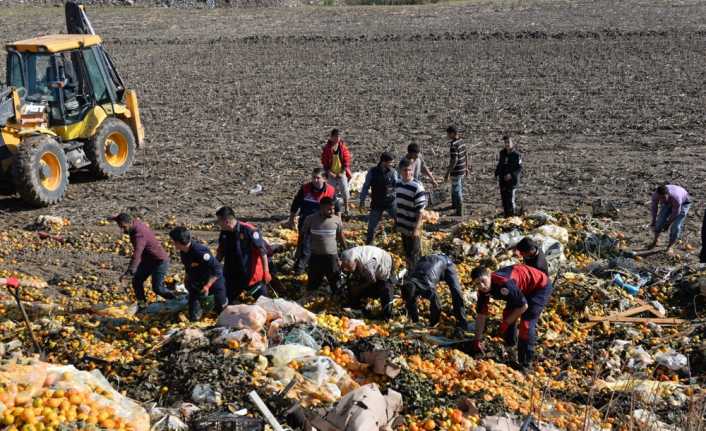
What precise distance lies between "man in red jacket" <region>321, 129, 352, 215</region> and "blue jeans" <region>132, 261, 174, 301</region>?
4028 millimetres

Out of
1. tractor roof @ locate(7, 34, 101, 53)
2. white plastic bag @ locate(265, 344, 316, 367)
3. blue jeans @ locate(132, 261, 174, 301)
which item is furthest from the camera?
tractor roof @ locate(7, 34, 101, 53)

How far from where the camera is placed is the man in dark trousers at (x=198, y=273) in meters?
8.96

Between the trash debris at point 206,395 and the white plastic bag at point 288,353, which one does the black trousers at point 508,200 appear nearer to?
the white plastic bag at point 288,353

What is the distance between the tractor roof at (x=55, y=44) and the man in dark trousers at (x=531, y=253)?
979 cm

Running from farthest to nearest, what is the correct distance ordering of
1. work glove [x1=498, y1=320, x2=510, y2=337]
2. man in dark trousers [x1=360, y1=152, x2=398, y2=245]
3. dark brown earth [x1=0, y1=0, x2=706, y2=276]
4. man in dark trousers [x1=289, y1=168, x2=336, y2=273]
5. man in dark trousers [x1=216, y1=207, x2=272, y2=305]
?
1. dark brown earth [x1=0, y1=0, x2=706, y2=276]
2. man in dark trousers [x1=360, y1=152, x2=398, y2=245]
3. man in dark trousers [x1=289, y1=168, x2=336, y2=273]
4. man in dark trousers [x1=216, y1=207, x2=272, y2=305]
5. work glove [x1=498, y1=320, x2=510, y2=337]

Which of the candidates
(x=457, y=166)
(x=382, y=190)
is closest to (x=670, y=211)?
(x=457, y=166)

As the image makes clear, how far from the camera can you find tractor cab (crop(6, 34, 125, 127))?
1510 centimetres

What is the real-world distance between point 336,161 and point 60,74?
19.0ft

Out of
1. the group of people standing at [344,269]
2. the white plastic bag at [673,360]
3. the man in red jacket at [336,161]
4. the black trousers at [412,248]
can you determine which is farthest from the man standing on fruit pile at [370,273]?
the man in red jacket at [336,161]

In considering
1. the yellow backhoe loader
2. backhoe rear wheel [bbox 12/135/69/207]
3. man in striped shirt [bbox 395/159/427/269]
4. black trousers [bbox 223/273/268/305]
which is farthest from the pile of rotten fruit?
the yellow backhoe loader

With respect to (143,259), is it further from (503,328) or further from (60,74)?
(60,74)

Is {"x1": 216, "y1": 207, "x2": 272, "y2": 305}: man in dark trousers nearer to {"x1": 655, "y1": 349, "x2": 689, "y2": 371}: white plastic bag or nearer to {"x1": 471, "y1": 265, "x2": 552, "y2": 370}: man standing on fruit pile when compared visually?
{"x1": 471, "y1": 265, "x2": 552, "y2": 370}: man standing on fruit pile

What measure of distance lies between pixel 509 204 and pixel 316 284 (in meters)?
4.30

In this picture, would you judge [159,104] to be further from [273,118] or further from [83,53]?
[83,53]
